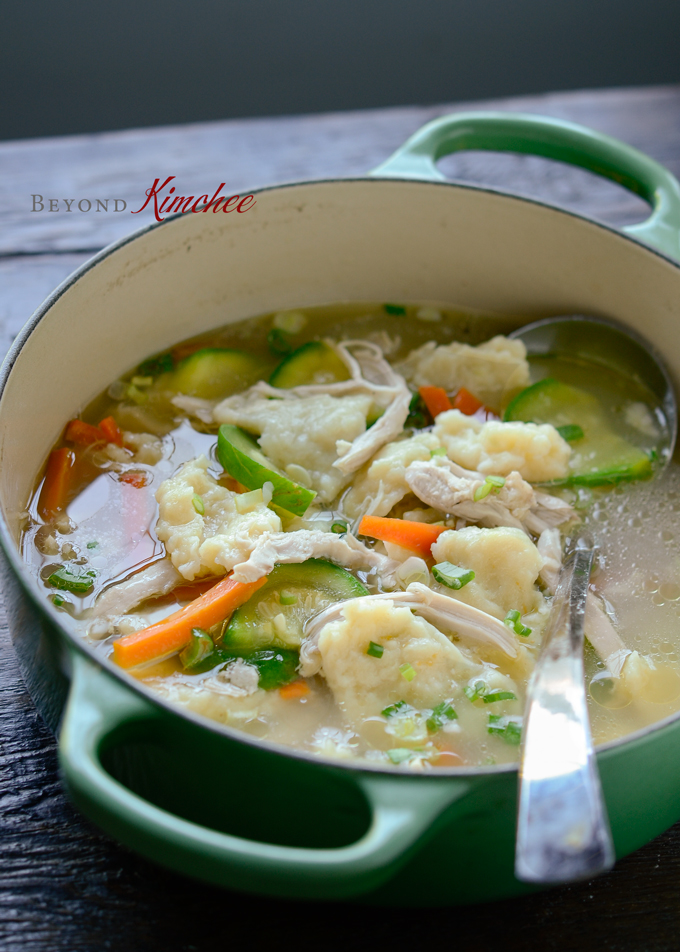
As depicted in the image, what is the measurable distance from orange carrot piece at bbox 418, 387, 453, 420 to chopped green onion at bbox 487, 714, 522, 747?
3.06 ft

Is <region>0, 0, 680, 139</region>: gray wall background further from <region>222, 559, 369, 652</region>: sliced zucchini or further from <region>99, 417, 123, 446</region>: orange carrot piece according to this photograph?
<region>222, 559, 369, 652</region>: sliced zucchini

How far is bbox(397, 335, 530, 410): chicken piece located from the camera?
2301 millimetres

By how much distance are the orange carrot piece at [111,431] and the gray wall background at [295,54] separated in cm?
324

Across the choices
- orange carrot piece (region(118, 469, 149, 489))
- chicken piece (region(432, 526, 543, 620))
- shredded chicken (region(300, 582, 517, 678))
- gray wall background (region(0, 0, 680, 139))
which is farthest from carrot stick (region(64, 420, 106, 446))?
gray wall background (region(0, 0, 680, 139))

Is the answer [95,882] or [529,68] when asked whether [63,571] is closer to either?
[95,882]

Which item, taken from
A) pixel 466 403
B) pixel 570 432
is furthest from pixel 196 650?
pixel 570 432

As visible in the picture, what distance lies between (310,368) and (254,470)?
49 cm

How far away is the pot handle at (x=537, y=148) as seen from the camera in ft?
7.32

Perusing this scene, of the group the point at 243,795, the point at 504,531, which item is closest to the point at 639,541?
the point at 504,531

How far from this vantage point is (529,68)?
16.4ft

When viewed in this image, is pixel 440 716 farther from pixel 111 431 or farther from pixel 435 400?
pixel 111 431

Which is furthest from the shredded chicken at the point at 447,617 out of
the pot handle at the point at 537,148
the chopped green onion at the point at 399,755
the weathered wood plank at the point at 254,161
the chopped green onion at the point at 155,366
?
the weathered wood plank at the point at 254,161

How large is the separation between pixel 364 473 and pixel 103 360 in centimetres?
75

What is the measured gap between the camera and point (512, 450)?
6.66ft
